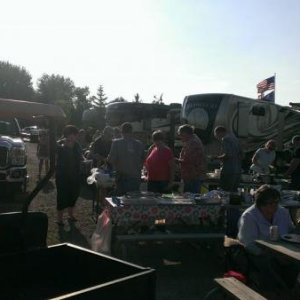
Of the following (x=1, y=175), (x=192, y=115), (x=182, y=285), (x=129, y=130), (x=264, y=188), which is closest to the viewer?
(x=264, y=188)

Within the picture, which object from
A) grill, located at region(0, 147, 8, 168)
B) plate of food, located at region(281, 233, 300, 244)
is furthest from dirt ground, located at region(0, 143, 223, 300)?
grill, located at region(0, 147, 8, 168)

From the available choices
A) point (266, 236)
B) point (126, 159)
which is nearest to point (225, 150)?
point (126, 159)

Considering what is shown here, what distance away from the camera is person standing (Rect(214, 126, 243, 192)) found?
8.38 m

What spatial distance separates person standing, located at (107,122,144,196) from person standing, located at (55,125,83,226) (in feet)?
3.18

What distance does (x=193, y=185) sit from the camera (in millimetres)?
7730

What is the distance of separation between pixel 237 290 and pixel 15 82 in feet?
277

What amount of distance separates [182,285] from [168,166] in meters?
2.35

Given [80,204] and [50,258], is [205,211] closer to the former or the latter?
[50,258]

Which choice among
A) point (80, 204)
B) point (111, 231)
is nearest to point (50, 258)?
point (111, 231)

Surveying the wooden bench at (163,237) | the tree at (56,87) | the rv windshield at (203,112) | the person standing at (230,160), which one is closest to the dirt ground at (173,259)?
the wooden bench at (163,237)

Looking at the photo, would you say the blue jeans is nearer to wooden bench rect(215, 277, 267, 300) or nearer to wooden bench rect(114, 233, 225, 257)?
wooden bench rect(114, 233, 225, 257)

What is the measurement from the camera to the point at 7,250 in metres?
2.83

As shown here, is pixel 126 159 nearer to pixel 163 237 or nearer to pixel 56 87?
pixel 163 237

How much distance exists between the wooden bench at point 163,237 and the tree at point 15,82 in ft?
253
